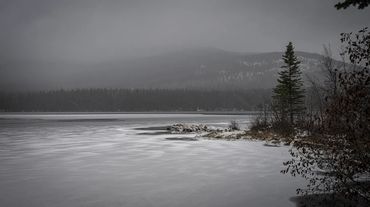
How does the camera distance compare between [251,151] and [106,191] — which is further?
[251,151]

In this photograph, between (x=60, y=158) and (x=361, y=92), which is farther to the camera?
(x=60, y=158)

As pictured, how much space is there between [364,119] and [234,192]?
278 inches

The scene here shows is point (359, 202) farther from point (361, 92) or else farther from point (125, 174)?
point (125, 174)

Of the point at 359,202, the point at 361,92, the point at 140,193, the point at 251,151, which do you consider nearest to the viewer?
the point at 361,92

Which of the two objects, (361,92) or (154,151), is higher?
(361,92)

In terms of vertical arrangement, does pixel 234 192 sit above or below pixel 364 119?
below

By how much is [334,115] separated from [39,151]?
84.9 ft

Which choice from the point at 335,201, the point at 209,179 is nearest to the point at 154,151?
the point at 209,179

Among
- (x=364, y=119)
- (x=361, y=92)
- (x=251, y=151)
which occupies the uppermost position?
(x=361, y=92)

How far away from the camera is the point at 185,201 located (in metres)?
13.4

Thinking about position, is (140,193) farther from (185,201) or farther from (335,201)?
(335,201)

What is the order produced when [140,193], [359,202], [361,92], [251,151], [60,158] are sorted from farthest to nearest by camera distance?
[251,151]
[60,158]
[140,193]
[359,202]
[361,92]

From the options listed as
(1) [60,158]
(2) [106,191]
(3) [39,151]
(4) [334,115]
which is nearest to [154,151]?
(1) [60,158]

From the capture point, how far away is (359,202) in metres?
12.6
